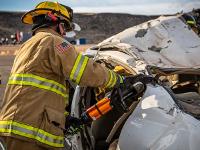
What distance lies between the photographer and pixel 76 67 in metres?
3.44

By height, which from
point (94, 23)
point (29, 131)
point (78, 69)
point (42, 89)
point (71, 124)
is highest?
point (78, 69)

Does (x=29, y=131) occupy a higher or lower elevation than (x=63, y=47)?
lower

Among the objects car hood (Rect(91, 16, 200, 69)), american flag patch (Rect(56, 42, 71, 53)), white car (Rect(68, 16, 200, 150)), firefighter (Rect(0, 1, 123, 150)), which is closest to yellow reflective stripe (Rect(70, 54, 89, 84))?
firefighter (Rect(0, 1, 123, 150))

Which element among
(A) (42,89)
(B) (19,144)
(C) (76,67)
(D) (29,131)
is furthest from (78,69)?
(B) (19,144)

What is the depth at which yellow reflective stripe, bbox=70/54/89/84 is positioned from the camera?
3.43 metres

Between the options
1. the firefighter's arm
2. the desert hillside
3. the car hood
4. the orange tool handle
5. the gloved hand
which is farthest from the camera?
the desert hillside

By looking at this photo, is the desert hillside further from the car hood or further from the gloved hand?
the gloved hand

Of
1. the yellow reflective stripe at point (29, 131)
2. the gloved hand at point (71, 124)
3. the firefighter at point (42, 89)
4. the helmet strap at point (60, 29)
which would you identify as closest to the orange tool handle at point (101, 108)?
the firefighter at point (42, 89)

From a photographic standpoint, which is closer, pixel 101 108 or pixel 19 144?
pixel 19 144

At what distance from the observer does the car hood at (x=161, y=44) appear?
14.6 ft

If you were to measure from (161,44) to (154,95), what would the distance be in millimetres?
1073

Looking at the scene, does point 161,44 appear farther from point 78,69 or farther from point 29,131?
point 29,131

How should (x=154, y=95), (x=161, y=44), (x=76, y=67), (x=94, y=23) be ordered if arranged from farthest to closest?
1. (x=94, y=23)
2. (x=161, y=44)
3. (x=154, y=95)
4. (x=76, y=67)

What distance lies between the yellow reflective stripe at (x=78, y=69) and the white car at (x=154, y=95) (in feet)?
1.91
